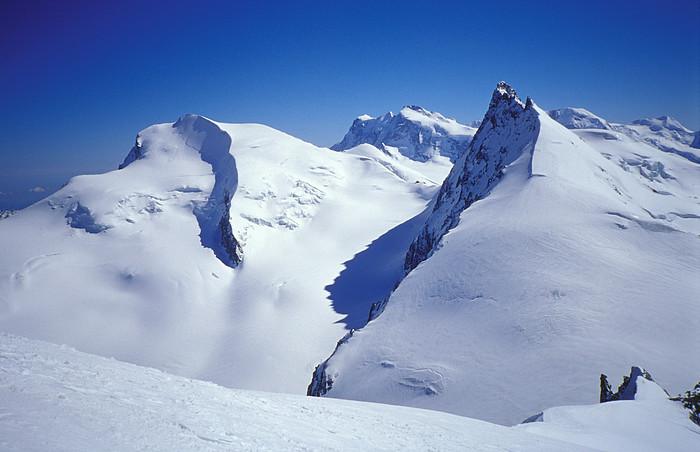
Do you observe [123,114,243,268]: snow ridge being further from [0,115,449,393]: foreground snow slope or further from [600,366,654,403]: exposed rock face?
[600,366,654,403]: exposed rock face

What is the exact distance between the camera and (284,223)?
73812 mm

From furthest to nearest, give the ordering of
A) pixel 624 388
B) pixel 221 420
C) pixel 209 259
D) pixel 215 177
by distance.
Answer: pixel 215 177
pixel 209 259
pixel 624 388
pixel 221 420

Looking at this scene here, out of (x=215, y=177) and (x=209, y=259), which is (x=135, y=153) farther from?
(x=209, y=259)

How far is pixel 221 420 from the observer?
7094 millimetres

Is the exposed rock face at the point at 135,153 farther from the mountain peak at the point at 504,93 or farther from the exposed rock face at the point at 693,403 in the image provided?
the exposed rock face at the point at 693,403

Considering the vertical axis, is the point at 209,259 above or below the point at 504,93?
below

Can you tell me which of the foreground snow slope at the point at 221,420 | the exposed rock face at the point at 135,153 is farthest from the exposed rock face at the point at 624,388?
the exposed rock face at the point at 135,153

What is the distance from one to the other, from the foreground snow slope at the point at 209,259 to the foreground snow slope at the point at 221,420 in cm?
3384

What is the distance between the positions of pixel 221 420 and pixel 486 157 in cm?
5564

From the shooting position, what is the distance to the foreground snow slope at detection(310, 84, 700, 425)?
16.0m

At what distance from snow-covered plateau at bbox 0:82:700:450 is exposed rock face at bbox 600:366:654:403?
0.66 metres

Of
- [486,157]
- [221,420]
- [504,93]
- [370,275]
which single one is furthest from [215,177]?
[221,420]

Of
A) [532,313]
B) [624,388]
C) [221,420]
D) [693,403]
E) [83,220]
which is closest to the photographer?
[221,420]

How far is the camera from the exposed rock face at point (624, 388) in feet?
41.3
